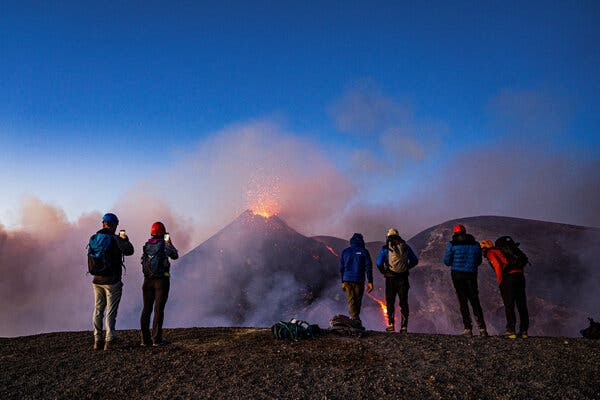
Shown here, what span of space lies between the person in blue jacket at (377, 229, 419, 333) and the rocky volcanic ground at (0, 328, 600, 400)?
6.63 ft

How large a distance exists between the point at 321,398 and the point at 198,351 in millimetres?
Answer: 3437

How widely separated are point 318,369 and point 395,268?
4.97 meters

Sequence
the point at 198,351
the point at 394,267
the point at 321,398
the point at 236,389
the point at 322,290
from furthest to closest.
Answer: the point at 322,290, the point at 394,267, the point at 198,351, the point at 236,389, the point at 321,398

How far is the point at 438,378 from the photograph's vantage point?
595cm

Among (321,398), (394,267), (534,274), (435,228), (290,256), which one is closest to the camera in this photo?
(321,398)

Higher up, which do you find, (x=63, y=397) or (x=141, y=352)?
(x=141, y=352)

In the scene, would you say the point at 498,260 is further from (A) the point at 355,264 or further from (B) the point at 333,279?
(B) the point at 333,279

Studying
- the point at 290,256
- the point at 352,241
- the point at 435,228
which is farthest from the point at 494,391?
the point at 290,256

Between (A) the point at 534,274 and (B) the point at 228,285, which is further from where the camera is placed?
(B) the point at 228,285

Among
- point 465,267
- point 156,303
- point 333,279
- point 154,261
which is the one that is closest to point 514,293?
point 465,267

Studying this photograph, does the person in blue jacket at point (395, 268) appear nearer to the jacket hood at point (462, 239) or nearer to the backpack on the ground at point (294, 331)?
the jacket hood at point (462, 239)

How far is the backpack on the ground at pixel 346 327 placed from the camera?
8.92 m

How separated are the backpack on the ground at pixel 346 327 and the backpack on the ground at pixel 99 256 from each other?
519cm

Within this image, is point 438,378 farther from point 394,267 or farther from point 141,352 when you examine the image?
point 141,352
